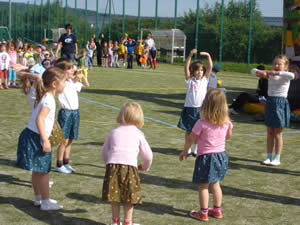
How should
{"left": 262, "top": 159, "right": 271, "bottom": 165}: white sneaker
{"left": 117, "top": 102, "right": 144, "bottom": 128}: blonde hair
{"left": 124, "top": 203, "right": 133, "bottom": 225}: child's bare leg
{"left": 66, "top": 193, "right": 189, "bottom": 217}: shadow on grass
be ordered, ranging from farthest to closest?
{"left": 262, "top": 159, "right": 271, "bottom": 165}: white sneaker < {"left": 66, "top": 193, "right": 189, "bottom": 217}: shadow on grass < {"left": 124, "top": 203, "right": 133, "bottom": 225}: child's bare leg < {"left": 117, "top": 102, "right": 144, "bottom": 128}: blonde hair

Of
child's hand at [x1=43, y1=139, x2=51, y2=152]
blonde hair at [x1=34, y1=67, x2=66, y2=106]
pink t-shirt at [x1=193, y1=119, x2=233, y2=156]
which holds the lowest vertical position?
child's hand at [x1=43, y1=139, x2=51, y2=152]

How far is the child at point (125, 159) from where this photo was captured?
4.22 metres

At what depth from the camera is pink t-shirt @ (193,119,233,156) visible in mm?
4727

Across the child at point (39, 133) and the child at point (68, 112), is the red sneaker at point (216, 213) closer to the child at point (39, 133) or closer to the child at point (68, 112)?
the child at point (39, 133)

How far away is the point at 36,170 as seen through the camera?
4.80 metres

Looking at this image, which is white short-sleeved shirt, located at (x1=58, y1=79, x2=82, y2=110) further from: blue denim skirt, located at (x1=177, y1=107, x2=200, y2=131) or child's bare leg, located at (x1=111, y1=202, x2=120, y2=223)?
child's bare leg, located at (x1=111, y1=202, x2=120, y2=223)

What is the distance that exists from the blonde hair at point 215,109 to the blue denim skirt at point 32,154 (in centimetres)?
173

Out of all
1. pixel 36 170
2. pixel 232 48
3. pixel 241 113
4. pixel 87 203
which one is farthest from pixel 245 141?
pixel 232 48

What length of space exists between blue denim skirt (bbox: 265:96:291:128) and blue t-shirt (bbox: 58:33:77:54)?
1139cm

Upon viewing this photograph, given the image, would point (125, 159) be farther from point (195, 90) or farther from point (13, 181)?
point (195, 90)

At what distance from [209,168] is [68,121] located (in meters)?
2.31

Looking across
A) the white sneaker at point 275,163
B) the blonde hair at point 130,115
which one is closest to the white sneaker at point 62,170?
the blonde hair at point 130,115

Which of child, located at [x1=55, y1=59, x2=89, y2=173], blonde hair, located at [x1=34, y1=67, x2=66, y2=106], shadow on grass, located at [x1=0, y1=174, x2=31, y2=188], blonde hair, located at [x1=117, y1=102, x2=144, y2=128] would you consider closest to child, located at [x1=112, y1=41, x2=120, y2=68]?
child, located at [x1=55, y1=59, x2=89, y2=173]

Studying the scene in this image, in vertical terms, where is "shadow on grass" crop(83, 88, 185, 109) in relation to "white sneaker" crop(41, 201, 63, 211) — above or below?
above
